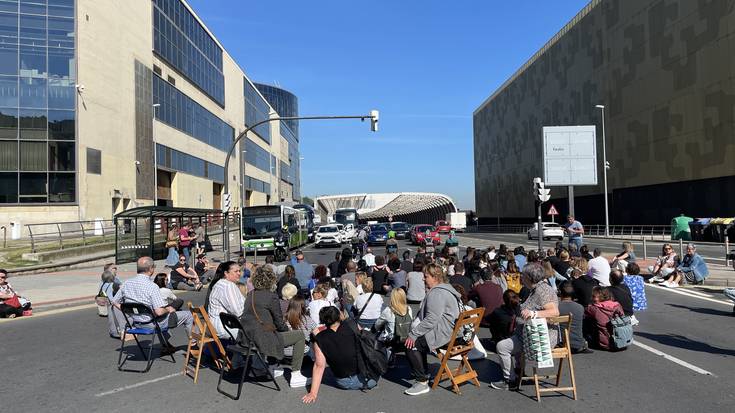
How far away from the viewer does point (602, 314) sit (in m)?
8.02

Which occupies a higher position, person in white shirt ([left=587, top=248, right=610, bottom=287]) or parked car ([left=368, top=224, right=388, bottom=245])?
person in white shirt ([left=587, top=248, right=610, bottom=287])

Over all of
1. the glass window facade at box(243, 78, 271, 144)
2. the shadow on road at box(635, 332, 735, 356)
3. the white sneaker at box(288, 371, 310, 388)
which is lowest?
the shadow on road at box(635, 332, 735, 356)

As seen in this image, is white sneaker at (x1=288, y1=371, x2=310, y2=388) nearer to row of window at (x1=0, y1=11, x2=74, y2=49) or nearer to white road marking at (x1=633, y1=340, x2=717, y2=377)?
white road marking at (x1=633, y1=340, x2=717, y2=377)

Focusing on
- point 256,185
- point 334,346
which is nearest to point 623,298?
point 334,346

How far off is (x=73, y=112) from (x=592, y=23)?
161 ft

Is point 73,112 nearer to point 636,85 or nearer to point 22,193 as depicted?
point 22,193

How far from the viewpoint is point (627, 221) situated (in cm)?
5178

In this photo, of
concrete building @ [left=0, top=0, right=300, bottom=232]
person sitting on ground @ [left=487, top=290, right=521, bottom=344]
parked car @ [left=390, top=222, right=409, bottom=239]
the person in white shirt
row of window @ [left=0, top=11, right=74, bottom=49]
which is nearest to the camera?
person sitting on ground @ [left=487, top=290, right=521, bottom=344]

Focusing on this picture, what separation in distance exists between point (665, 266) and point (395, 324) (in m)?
12.1

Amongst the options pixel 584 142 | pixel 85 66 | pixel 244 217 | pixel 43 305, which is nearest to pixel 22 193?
pixel 85 66

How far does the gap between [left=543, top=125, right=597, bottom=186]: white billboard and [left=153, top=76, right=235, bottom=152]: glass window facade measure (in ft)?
108

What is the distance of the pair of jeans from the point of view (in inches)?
255

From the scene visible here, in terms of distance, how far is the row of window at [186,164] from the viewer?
50.1 meters

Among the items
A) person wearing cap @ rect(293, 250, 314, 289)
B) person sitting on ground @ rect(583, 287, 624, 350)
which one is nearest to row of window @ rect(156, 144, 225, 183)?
person wearing cap @ rect(293, 250, 314, 289)
